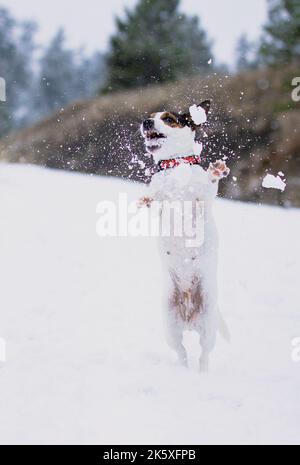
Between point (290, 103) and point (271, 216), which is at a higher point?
point (290, 103)

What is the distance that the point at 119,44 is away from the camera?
57.8 feet

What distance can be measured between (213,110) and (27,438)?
474 inches

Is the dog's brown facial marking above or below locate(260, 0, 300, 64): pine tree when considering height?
below

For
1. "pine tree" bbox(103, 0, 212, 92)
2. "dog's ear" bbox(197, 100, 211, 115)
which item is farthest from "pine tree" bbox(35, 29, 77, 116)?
"dog's ear" bbox(197, 100, 211, 115)

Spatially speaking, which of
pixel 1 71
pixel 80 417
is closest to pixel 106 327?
pixel 80 417

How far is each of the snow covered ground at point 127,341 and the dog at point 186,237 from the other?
405 mm

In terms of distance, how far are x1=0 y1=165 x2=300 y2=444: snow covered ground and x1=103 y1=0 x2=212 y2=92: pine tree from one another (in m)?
9.33

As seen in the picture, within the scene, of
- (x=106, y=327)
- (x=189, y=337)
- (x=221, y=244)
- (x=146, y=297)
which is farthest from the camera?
(x=221, y=244)

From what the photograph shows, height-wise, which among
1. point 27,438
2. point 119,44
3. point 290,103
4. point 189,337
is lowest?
point 27,438

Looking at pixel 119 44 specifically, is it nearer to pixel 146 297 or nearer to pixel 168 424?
pixel 146 297

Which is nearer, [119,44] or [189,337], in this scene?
[189,337]

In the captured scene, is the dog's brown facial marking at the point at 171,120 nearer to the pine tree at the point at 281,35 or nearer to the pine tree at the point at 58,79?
the pine tree at the point at 281,35

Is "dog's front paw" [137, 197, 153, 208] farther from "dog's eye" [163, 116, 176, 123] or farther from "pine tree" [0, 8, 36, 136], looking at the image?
"pine tree" [0, 8, 36, 136]

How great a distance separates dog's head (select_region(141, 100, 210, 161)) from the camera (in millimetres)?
3824
